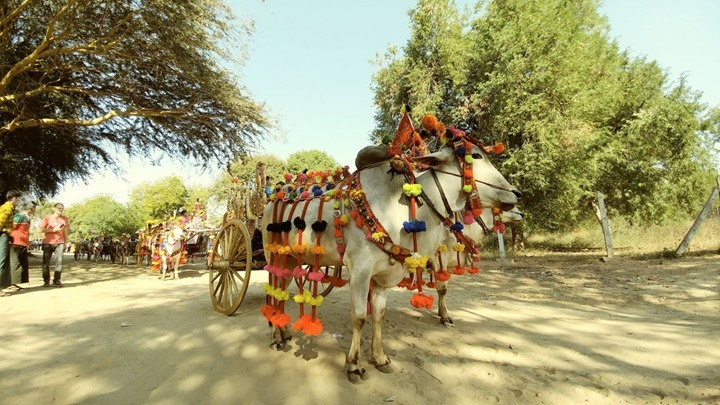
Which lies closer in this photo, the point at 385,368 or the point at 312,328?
the point at 312,328

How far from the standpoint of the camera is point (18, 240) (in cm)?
784

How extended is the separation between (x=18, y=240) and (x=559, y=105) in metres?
17.1

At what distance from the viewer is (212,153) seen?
13414mm

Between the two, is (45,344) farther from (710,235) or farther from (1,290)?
(710,235)

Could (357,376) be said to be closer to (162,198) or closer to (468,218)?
(468,218)

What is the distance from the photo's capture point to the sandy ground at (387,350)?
318cm

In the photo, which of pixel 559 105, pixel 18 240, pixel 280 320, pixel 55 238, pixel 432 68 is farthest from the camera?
pixel 432 68

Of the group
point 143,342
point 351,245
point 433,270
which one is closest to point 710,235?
point 433,270

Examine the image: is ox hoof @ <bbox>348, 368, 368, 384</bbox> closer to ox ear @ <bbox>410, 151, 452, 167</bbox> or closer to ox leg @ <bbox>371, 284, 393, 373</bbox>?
ox leg @ <bbox>371, 284, 393, 373</bbox>

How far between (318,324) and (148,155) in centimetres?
1340

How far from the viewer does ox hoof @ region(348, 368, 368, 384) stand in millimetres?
3270

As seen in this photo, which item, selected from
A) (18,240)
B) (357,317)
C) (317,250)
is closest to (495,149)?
(317,250)

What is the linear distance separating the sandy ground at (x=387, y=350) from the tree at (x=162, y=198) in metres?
44.1

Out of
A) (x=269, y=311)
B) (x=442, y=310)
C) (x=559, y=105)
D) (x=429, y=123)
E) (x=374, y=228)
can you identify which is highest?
(x=559, y=105)
